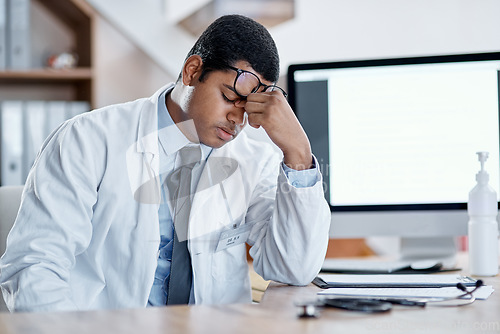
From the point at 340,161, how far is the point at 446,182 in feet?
0.80

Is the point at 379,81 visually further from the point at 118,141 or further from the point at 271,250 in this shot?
the point at 118,141

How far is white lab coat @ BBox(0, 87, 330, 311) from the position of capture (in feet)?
3.59

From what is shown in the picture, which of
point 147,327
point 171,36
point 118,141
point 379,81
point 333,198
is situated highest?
point 171,36

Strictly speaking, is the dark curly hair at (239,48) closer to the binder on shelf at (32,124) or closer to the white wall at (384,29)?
the white wall at (384,29)

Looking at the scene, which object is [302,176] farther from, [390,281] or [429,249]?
[429,249]

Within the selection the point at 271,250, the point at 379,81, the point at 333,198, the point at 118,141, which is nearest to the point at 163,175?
the point at 118,141

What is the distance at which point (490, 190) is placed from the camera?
127 cm

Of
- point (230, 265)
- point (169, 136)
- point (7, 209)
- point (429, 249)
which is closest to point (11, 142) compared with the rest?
point (7, 209)

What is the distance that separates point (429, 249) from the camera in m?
1.53

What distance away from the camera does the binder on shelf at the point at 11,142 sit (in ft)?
7.63

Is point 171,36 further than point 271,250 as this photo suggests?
Yes

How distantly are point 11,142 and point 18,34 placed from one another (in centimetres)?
41

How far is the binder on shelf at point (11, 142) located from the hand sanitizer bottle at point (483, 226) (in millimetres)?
1695

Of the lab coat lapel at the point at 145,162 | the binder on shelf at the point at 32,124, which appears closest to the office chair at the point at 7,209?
the lab coat lapel at the point at 145,162
